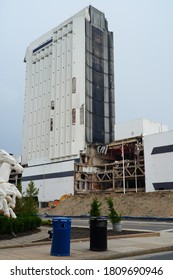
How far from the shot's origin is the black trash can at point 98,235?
10742mm

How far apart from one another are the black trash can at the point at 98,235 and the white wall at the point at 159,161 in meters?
47.4

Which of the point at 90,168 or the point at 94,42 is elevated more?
the point at 94,42

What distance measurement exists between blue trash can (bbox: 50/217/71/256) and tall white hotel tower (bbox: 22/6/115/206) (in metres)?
60.4

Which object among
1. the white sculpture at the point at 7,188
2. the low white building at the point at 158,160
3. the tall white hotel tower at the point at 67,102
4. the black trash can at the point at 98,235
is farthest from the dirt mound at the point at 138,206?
the black trash can at the point at 98,235

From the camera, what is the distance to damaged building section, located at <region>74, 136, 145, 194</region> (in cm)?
6631

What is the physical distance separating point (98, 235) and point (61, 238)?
161 cm

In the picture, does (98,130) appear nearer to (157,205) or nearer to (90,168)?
(90,168)

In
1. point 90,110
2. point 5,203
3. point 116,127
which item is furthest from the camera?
point 90,110

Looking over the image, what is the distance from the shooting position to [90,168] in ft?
243

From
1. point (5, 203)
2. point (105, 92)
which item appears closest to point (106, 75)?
point (105, 92)

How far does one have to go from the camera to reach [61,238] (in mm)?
9820

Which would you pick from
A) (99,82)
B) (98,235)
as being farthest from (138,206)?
(99,82)

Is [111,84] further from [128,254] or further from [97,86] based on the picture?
[128,254]
